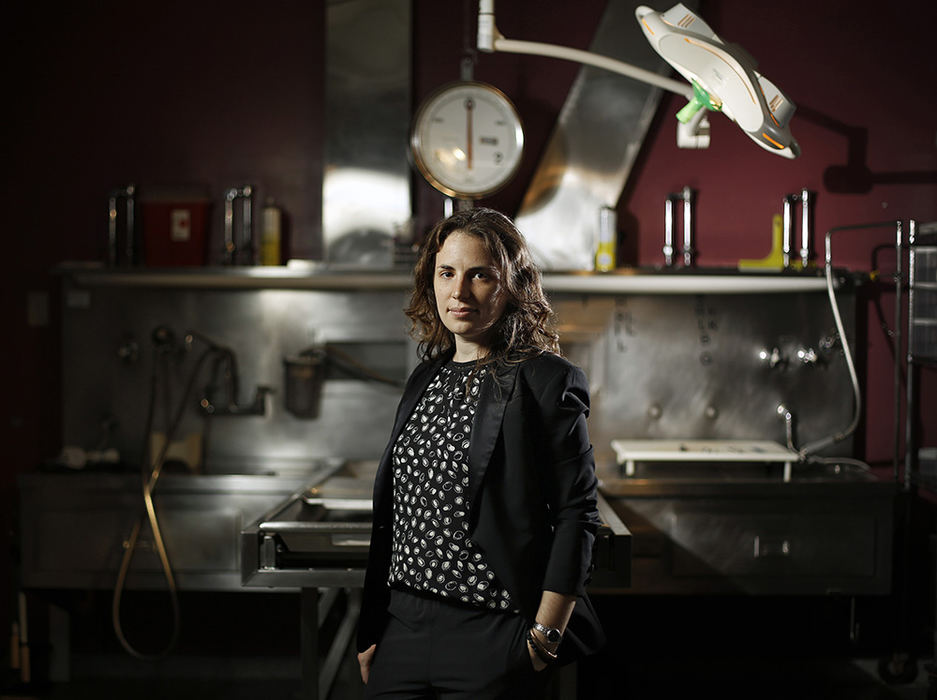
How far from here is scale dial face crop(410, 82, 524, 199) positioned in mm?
2922

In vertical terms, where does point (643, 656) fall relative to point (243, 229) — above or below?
below

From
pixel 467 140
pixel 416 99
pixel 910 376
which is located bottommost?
pixel 910 376

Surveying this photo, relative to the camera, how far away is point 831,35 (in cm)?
312

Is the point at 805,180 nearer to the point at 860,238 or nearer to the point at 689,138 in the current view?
the point at 860,238

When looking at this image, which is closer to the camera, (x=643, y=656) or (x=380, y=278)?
(x=380, y=278)

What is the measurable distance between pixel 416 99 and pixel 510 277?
75.8 inches

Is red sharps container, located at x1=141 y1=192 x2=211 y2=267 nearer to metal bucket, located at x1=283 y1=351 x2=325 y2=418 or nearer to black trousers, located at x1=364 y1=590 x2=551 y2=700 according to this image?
metal bucket, located at x1=283 y1=351 x2=325 y2=418

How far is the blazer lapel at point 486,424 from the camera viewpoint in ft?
4.54

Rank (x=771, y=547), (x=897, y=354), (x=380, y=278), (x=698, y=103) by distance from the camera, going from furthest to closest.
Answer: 1. (x=897, y=354)
2. (x=380, y=278)
3. (x=771, y=547)
4. (x=698, y=103)

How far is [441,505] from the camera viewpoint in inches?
56.2

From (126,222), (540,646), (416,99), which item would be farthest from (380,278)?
→ (540,646)

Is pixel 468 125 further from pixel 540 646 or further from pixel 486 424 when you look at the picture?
pixel 540 646

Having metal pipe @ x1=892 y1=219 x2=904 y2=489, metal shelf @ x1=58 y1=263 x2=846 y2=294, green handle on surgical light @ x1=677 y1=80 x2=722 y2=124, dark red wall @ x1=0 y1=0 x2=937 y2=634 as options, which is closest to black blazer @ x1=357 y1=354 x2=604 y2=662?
green handle on surgical light @ x1=677 y1=80 x2=722 y2=124

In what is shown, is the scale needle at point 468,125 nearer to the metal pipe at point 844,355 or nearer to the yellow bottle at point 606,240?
the yellow bottle at point 606,240
